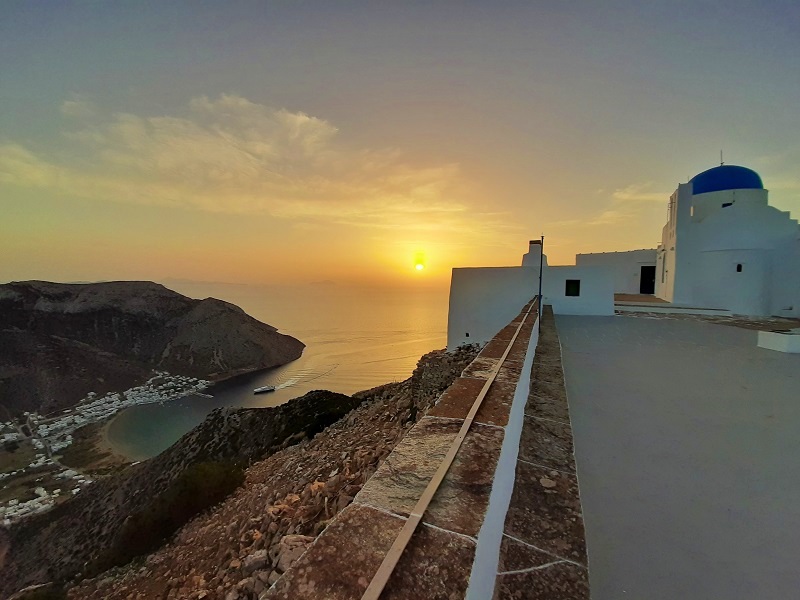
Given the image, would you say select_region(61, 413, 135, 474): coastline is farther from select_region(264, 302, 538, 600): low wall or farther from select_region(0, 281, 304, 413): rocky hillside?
select_region(264, 302, 538, 600): low wall

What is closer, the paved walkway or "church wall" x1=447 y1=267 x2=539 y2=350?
the paved walkway

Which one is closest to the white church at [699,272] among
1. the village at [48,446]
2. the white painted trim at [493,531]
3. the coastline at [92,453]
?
the white painted trim at [493,531]

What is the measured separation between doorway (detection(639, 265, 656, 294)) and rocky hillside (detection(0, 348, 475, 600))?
13647mm

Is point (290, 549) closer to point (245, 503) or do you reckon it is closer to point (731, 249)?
point (245, 503)

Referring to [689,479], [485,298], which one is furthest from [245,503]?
[485,298]

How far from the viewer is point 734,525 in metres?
1.60

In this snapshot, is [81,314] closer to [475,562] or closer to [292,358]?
[292,358]

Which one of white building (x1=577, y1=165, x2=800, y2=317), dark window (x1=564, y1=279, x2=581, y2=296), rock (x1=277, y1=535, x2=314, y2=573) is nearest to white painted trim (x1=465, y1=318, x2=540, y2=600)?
rock (x1=277, y1=535, x2=314, y2=573)

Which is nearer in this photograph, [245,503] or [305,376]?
[245,503]

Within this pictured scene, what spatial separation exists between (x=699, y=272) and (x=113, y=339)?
63.6 metres

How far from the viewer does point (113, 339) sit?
47.9 metres

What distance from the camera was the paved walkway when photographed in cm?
133

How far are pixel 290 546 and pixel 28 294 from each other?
224ft

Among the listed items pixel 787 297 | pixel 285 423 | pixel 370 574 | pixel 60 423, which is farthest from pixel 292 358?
pixel 370 574
